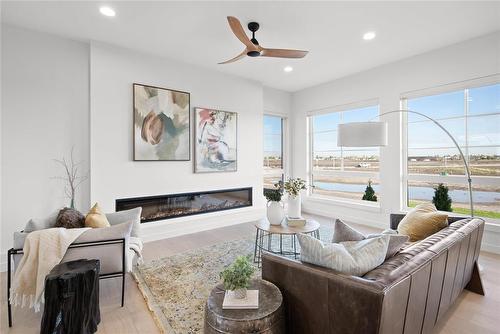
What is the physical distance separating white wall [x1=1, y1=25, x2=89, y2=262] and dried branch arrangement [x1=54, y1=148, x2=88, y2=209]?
6 centimetres

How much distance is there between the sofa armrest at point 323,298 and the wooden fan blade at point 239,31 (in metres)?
2.12

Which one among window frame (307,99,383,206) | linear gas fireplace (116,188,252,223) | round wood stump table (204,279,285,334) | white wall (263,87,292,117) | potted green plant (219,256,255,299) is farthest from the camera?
white wall (263,87,292,117)

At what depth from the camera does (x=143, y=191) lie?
393 centimetres

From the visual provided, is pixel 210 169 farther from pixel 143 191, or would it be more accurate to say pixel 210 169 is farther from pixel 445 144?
pixel 445 144

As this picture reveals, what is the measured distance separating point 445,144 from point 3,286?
603cm

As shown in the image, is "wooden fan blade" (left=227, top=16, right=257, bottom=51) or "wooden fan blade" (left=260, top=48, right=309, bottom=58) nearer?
"wooden fan blade" (left=227, top=16, right=257, bottom=51)

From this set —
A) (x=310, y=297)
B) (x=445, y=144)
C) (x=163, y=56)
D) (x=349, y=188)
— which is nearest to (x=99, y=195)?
(x=163, y=56)

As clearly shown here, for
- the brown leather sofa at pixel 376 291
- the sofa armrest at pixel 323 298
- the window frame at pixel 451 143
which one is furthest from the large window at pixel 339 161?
the sofa armrest at pixel 323 298

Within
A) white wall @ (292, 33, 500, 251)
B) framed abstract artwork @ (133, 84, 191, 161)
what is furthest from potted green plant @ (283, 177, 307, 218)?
white wall @ (292, 33, 500, 251)

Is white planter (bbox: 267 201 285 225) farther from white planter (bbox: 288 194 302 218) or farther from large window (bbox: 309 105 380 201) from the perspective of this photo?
large window (bbox: 309 105 380 201)

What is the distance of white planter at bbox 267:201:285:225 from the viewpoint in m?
3.04

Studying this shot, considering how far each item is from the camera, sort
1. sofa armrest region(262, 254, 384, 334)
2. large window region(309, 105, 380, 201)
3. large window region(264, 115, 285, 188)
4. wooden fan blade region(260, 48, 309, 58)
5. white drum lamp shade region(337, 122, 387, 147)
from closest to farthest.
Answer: sofa armrest region(262, 254, 384, 334) → white drum lamp shade region(337, 122, 387, 147) → wooden fan blade region(260, 48, 309, 58) → large window region(309, 105, 380, 201) → large window region(264, 115, 285, 188)

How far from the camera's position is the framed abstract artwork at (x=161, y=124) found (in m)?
3.87

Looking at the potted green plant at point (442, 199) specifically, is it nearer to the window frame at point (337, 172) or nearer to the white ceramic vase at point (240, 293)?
the window frame at point (337, 172)
